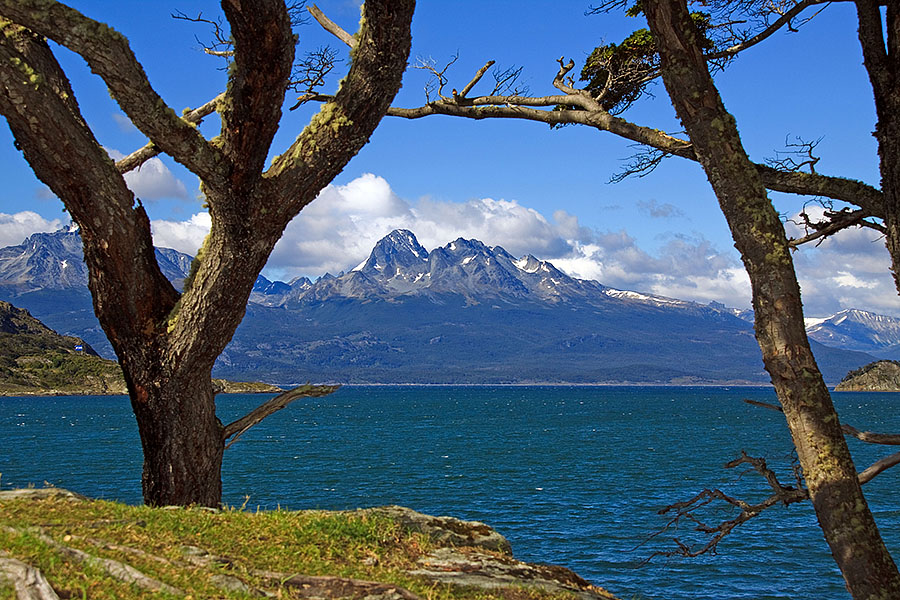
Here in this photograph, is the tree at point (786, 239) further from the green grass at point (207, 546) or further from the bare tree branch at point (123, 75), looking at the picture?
the bare tree branch at point (123, 75)

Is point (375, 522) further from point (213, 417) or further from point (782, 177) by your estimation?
point (782, 177)

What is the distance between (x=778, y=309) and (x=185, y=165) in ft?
17.3

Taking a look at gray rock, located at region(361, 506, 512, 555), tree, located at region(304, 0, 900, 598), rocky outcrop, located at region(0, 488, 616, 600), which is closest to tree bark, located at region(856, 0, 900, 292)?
tree, located at region(304, 0, 900, 598)

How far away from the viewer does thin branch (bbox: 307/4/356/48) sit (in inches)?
310

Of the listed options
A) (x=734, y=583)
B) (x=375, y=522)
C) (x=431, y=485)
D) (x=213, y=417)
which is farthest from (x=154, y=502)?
(x=431, y=485)

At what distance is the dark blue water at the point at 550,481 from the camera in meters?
27.2

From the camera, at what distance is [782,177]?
707 centimetres

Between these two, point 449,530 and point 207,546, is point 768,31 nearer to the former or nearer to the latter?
point 449,530

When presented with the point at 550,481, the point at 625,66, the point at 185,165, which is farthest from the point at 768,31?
the point at 550,481

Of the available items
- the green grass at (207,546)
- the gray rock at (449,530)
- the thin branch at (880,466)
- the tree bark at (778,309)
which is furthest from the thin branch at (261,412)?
the thin branch at (880,466)

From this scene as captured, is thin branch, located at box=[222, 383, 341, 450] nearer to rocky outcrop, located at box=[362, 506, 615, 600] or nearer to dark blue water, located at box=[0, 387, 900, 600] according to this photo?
rocky outcrop, located at box=[362, 506, 615, 600]

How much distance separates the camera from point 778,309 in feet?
19.9

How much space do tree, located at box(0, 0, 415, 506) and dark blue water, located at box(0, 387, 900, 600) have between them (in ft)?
18.9

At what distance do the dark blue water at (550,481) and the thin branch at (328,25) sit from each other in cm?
681
